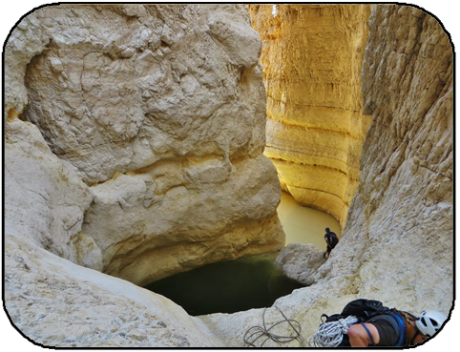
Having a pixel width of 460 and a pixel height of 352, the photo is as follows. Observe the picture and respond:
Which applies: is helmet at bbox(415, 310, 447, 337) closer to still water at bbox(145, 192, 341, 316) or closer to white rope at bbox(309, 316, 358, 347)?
white rope at bbox(309, 316, 358, 347)

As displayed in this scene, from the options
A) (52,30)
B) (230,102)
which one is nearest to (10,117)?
(52,30)

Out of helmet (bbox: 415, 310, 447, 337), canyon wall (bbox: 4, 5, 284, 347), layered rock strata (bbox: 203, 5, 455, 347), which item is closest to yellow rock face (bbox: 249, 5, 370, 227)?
canyon wall (bbox: 4, 5, 284, 347)

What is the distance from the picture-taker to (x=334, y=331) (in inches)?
88.4

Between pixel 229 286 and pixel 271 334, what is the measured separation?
3.33 metres

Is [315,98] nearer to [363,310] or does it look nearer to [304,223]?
[304,223]

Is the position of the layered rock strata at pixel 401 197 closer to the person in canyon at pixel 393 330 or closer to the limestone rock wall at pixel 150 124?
the person in canyon at pixel 393 330

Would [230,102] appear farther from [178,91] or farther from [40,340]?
[40,340]

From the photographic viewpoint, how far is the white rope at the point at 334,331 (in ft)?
7.20

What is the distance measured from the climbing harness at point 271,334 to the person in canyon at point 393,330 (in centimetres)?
104

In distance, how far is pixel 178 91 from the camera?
223 inches

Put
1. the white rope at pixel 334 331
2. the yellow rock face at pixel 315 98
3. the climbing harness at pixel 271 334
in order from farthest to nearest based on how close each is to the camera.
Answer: the yellow rock face at pixel 315 98 < the climbing harness at pixel 271 334 < the white rope at pixel 334 331

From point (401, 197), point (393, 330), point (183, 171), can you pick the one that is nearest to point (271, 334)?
point (393, 330)

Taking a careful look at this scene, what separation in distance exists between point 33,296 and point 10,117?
8.20ft

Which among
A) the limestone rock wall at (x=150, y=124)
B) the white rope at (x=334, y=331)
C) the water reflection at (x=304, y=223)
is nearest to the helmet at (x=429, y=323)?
the white rope at (x=334, y=331)
